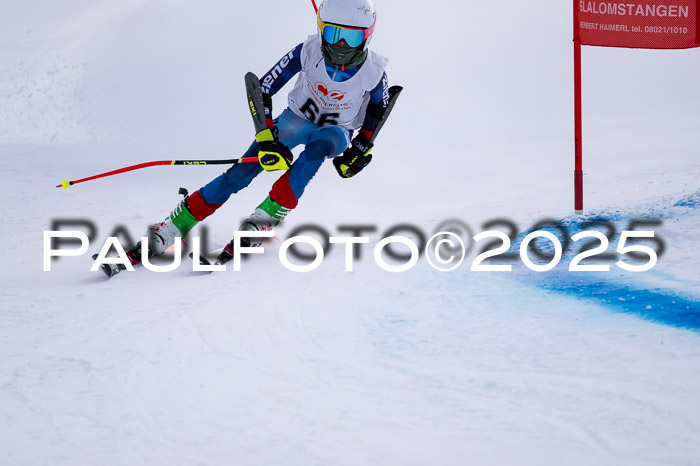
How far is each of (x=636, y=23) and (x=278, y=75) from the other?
7.23 feet

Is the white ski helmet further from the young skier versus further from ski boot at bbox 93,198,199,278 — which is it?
ski boot at bbox 93,198,199,278

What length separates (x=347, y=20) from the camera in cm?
348

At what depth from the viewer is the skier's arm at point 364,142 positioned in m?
3.99

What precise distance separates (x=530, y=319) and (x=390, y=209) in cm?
292

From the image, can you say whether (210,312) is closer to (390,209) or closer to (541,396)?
(541,396)

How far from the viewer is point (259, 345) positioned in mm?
2576

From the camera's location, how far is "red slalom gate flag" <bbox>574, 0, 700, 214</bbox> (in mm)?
4270

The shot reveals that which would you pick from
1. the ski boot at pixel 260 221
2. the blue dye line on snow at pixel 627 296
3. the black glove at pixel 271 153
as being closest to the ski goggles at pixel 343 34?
the black glove at pixel 271 153

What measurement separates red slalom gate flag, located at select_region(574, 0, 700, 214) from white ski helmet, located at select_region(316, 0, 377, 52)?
4.92 feet

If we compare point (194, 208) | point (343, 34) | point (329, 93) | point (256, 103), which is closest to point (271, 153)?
point (256, 103)

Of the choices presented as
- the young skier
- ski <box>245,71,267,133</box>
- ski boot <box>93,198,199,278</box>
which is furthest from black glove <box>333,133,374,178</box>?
ski boot <box>93,198,199,278</box>

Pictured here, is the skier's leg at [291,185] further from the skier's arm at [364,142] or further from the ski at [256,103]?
the ski at [256,103]

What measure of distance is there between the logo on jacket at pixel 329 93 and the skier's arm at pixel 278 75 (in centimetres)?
17

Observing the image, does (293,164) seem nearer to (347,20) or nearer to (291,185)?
(291,185)
